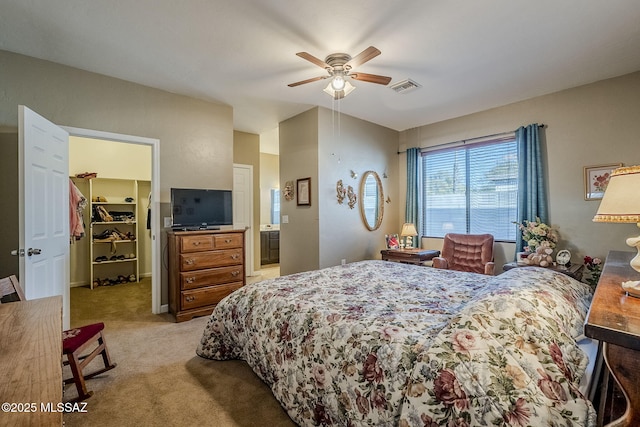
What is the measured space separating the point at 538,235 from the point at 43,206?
5204 mm

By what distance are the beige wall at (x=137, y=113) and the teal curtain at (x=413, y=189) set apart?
9.92 feet

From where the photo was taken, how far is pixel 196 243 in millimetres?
3402

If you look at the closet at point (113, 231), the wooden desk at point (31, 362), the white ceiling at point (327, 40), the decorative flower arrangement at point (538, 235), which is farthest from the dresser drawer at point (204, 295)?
the decorative flower arrangement at point (538, 235)

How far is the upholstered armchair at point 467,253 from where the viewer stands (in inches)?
156

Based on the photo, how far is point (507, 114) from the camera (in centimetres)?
411

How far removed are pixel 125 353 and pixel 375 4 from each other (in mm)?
3496

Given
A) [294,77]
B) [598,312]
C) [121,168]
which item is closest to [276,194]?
[121,168]

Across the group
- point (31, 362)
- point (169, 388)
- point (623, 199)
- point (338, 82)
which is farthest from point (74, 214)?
point (623, 199)

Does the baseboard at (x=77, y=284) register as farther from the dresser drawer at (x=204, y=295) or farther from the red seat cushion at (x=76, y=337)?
the red seat cushion at (x=76, y=337)

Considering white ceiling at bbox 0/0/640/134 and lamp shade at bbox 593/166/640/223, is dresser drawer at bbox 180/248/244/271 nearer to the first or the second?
white ceiling at bbox 0/0/640/134

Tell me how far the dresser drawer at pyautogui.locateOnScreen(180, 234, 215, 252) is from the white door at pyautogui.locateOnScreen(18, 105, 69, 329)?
1.08m

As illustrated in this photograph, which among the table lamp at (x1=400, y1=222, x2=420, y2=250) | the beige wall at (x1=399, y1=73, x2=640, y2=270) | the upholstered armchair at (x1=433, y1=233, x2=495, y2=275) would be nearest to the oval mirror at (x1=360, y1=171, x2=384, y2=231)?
the table lamp at (x1=400, y1=222, x2=420, y2=250)

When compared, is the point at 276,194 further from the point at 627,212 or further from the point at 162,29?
the point at 627,212

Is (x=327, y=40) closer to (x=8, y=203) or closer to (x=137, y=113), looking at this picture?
(x=137, y=113)
